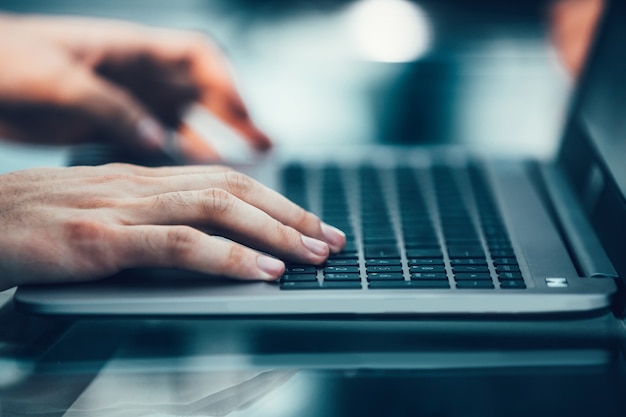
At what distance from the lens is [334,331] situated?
505 mm

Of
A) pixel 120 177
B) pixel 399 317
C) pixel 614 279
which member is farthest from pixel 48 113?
pixel 614 279

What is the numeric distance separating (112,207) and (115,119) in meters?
0.27

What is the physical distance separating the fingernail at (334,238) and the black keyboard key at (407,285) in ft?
0.20

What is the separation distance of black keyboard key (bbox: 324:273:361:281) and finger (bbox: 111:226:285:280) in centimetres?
3

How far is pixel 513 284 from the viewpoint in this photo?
49 centimetres

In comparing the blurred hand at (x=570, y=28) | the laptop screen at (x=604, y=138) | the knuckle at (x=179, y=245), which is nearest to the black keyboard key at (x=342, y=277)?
the knuckle at (x=179, y=245)

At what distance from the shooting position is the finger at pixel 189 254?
0.48m

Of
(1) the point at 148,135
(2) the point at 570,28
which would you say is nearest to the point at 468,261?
(1) the point at 148,135

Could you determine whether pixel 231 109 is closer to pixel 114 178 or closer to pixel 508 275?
pixel 114 178

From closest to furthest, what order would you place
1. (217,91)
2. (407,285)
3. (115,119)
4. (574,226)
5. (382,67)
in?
(407,285) < (574,226) < (115,119) < (217,91) < (382,67)

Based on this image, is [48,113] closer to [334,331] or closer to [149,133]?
[149,133]

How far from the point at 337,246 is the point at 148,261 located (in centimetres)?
15

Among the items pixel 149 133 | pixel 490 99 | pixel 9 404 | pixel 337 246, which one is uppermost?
pixel 490 99

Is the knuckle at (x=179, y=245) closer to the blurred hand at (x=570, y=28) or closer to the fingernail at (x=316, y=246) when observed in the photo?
the fingernail at (x=316, y=246)
